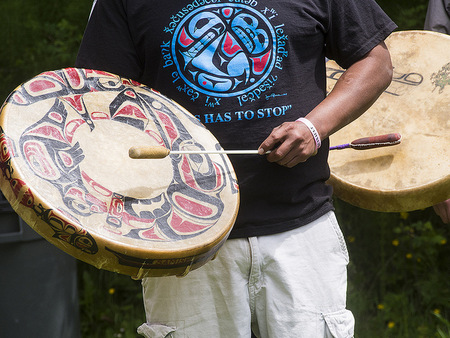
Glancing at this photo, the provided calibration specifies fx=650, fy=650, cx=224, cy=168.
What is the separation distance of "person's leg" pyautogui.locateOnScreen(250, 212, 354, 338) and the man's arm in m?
0.24

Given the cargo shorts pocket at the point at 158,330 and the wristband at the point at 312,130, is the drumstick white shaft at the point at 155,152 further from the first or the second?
the cargo shorts pocket at the point at 158,330

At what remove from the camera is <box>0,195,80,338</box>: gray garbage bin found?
281 cm

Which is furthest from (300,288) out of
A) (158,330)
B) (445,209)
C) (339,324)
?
(445,209)

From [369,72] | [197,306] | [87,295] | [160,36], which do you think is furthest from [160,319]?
[87,295]

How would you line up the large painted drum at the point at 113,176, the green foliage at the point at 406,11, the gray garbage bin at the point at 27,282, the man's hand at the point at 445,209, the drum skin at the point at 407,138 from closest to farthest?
1. the large painted drum at the point at 113,176
2. the drum skin at the point at 407,138
3. the man's hand at the point at 445,209
4. the gray garbage bin at the point at 27,282
5. the green foliage at the point at 406,11

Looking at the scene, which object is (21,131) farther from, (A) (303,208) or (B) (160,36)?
(A) (303,208)

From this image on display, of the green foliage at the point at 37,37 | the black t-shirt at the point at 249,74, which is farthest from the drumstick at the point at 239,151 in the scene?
the green foliage at the point at 37,37

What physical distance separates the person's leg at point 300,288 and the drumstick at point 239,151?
28 cm

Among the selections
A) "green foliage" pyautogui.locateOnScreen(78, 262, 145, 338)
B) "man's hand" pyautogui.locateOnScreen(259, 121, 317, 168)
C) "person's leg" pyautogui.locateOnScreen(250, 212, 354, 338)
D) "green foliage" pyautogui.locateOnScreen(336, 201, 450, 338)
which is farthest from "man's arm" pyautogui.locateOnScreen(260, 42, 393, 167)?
"green foliage" pyautogui.locateOnScreen(78, 262, 145, 338)

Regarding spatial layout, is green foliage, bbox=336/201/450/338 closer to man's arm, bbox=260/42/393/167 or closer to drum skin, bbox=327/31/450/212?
drum skin, bbox=327/31/450/212

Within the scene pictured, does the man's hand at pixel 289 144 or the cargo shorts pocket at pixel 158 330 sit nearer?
the man's hand at pixel 289 144

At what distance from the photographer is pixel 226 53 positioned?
1.85 m

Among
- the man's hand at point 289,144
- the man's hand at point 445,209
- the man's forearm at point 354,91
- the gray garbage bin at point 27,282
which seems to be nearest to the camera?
the man's hand at point 289,144

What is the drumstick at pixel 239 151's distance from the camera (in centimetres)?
155
